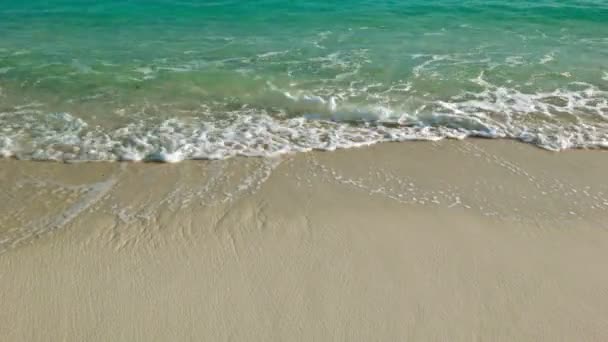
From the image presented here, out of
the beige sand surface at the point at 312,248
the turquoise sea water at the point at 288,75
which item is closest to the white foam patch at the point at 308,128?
the turquoise sea water at the point at 288,75

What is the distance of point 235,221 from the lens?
538 centimetres

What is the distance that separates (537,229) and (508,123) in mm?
2855

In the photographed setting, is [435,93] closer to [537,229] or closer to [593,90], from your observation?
[593,90]

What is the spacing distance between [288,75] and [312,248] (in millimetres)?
5706

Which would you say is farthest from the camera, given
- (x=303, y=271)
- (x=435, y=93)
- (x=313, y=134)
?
(x=435, y=93)

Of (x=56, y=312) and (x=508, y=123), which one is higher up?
(x=508, y=123)

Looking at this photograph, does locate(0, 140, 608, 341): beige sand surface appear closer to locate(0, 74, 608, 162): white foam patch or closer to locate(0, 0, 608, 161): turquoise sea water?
locate(0, 74, 608, 162): white foam patch

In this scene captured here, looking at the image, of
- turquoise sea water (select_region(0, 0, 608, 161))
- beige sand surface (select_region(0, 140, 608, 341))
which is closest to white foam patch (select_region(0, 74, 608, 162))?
turquoise sea water (select_region(0, 0, 608, 161))

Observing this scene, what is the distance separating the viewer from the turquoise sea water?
7.31 meters

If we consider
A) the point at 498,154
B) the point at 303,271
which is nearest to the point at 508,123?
the point at 498,154

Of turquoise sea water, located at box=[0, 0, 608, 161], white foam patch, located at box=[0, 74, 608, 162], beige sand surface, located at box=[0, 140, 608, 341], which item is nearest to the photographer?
beige sand surface, located at box=[0, 140, 608, 341]

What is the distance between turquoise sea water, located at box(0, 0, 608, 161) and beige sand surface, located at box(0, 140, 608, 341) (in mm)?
766

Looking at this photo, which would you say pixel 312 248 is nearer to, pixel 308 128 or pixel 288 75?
pixel 308 128

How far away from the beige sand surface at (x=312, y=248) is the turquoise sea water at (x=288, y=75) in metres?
0.77
